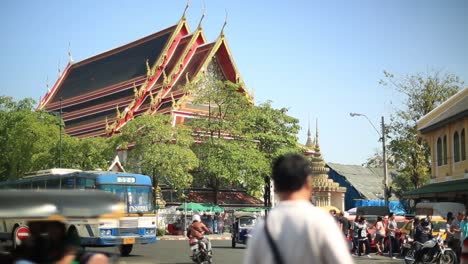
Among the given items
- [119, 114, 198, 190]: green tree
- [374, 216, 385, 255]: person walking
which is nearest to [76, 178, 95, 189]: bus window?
[374, 216, 385, 255]: person walking

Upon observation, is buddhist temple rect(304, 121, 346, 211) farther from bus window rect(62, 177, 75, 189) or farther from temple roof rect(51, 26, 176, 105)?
bus window rect(62, 177, 75, 189)

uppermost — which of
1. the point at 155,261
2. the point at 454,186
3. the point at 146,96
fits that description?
the point at 146,96

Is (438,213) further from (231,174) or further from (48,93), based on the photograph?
(48,93)

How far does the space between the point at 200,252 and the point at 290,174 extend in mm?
12912

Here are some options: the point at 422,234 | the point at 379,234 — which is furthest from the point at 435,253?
the point at 379,234

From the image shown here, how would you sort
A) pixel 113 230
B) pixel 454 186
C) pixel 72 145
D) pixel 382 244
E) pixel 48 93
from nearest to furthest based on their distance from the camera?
pixel 113 230 → pixel 382 244 → pixel 454 186 → pixel 72 145 → pixel 48 93

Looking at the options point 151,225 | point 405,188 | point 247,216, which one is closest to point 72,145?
point 247,216

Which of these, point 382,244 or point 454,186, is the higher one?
point 454,186

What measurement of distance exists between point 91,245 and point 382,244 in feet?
32.1

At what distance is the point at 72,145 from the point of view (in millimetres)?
40562

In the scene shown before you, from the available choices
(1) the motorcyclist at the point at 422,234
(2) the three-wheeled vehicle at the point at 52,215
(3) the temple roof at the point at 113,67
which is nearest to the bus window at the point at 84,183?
(1) the motorcyclist at the point at 422,234

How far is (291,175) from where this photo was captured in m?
3.67

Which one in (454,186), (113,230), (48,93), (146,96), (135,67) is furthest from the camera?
(48,93)

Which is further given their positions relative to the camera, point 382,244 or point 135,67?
point 135,67
